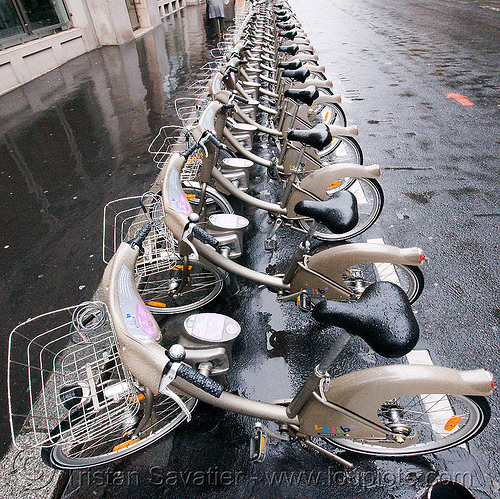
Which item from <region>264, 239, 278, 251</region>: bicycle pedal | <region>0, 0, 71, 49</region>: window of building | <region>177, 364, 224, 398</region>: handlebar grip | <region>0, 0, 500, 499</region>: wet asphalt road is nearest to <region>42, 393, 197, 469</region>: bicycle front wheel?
<region>0, 0, 500, 499</region>: wet asphalt road

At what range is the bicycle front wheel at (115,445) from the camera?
5.94 feet

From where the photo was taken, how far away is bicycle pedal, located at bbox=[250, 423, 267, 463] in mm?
1921

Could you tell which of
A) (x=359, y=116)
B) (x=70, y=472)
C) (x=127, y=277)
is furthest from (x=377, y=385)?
(x=359, y=116)

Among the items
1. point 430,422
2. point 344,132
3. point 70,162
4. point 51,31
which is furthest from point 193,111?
point 51,31

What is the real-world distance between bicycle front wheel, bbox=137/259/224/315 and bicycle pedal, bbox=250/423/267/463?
1.20 m

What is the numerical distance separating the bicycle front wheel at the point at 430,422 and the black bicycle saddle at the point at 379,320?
59cm

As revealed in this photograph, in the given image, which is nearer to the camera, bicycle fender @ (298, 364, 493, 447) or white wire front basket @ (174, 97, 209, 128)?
bicycle fender @ (298, 364, 493, 447)

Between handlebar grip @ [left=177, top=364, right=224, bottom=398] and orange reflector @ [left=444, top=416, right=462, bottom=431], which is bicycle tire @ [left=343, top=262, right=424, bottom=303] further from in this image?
handlebar grip @ [left=177, top=364, right=224, bottom=398]

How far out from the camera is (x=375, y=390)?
1.66m

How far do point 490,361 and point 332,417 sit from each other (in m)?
1.48

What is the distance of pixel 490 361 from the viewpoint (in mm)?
2430

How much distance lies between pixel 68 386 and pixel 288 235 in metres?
2.51

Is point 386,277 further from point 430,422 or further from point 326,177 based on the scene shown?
point 430,422

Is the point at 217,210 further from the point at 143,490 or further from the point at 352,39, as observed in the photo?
the point at 352,39
